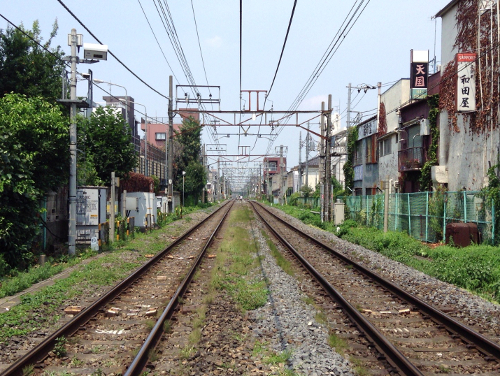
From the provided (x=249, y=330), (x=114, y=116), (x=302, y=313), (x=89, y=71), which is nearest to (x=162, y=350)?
Result: (x=249, y=330)

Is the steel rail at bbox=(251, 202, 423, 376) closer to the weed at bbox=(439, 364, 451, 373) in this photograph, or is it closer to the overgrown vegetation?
the weed at bbox=(439, 364, 451, 373)

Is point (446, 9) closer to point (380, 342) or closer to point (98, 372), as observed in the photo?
point (380, 342)

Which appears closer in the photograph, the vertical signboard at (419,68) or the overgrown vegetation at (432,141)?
the overgrown vegetation at (432,141)

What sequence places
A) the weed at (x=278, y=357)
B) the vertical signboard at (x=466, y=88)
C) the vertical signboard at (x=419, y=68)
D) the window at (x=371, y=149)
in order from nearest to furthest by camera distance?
the weed at (x=278, y=357) < the vertical signboard at (x=466, y=88) < the vertical signboard at (x=419, y=68) < the window at (x=371, y=149)

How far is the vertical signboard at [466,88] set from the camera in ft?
59.0

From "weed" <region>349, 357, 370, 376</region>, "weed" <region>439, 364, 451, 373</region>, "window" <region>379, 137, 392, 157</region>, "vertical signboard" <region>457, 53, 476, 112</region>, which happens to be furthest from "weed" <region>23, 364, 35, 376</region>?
"window" <region>379, 137, 392, 157</region>

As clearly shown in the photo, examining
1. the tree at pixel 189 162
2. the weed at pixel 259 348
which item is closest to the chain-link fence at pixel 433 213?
the weed at pixel 259 348

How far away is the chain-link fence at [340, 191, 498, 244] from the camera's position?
15875mm

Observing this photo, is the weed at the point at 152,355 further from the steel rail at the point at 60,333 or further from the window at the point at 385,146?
the window at the point at 385,146

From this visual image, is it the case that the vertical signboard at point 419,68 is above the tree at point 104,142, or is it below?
above

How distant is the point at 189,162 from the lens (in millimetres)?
48906

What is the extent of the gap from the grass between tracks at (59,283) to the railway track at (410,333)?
4917 millimetres

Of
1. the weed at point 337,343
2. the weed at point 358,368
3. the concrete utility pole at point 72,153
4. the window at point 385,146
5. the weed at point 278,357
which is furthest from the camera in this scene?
the window at point 385,146

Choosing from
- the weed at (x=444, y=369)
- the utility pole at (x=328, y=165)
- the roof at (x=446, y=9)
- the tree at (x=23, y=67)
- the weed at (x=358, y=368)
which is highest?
the roof at (x=446, y=9)
